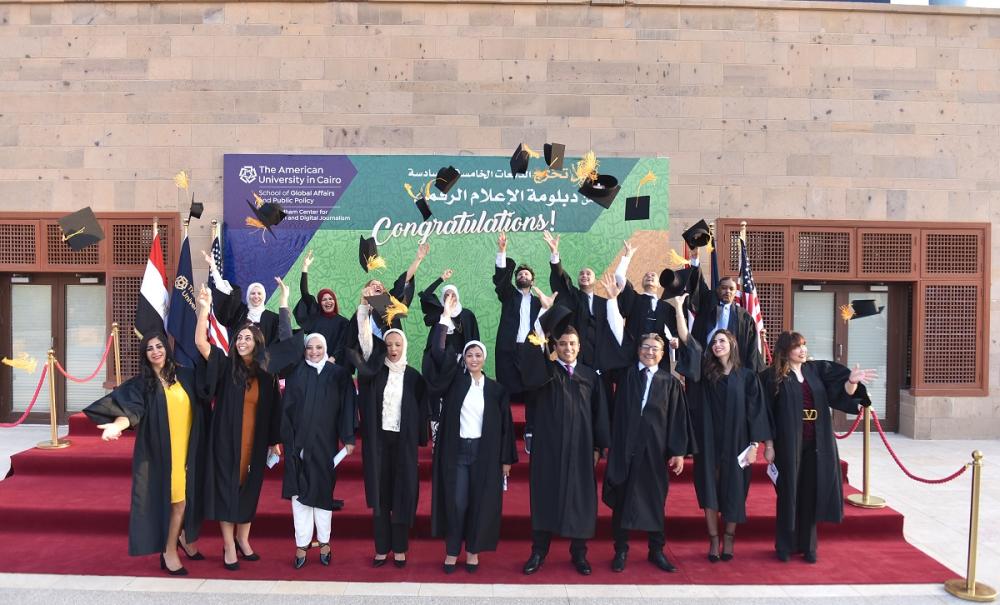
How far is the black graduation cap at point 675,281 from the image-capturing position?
6555mm

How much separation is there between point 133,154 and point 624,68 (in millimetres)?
6319

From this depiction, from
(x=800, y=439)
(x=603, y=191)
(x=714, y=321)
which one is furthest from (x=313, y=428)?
(x=714, y=321)

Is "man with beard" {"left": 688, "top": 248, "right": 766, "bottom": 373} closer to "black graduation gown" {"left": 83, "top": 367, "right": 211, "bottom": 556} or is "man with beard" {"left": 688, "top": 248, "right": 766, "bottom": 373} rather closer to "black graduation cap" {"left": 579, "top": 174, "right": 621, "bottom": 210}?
"black graduation cap" {"left": 579, "top": 174, "right": 621, "bottom": 210}

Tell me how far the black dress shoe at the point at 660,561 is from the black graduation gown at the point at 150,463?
3.12m

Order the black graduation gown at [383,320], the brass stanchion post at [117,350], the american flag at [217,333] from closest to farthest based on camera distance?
the black graduation gown at [383,320] → the american flag at [217,333] → the brass stanchion post at [117,350]

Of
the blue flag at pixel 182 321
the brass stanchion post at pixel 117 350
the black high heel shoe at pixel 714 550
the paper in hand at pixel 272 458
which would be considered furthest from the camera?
the brass stanchion post at pixel 117 350

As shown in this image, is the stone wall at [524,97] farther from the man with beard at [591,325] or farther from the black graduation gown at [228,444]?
the black graduation gown at [228,444]

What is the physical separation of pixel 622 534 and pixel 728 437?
3.28 ft

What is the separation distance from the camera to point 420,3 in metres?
8.85

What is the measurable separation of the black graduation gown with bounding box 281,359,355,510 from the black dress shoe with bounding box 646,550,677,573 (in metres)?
2.25

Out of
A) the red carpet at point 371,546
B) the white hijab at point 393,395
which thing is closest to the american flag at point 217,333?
the red carpet at point 371,546

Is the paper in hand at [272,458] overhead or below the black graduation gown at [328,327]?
below

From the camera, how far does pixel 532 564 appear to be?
4754 millimetres

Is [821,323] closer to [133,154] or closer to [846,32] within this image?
[846,32]
